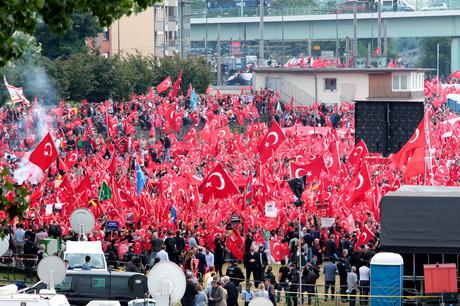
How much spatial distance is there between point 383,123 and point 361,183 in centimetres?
1600

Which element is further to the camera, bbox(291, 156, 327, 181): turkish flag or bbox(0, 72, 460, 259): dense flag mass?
bbox(291, 156, 327, 181): turkish flag

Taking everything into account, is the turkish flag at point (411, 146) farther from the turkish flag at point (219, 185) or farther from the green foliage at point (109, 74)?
the green foliage at point (109, 74)

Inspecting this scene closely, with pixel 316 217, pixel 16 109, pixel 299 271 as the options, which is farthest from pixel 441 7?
pixel 299 271

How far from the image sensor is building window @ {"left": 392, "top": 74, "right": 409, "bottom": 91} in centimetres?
6646

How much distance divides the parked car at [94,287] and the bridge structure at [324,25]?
8851 centimetres

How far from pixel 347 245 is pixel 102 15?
19268 millimetres

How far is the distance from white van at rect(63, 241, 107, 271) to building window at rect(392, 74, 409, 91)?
4133cm

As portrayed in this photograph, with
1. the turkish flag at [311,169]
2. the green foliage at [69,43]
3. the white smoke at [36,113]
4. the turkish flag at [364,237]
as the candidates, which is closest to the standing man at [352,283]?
the turkish flag at [364,237]

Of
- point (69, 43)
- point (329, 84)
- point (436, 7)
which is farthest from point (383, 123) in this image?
point (436, 7)

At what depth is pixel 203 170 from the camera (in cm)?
4391

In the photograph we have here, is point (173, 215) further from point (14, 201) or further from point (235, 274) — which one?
point (14, 201)

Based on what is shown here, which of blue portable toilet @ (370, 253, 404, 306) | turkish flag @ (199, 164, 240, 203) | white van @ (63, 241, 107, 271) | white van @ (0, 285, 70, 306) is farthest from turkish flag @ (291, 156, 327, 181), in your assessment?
white van @ (0, 285, 70, 306)

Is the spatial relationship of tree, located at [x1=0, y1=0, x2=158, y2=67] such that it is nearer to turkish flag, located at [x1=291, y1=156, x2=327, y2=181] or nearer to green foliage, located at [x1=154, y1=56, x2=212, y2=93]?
turkish flag, located at [x1=291, y1=156, x2=327, y2=181]

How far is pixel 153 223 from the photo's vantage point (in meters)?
32.4
